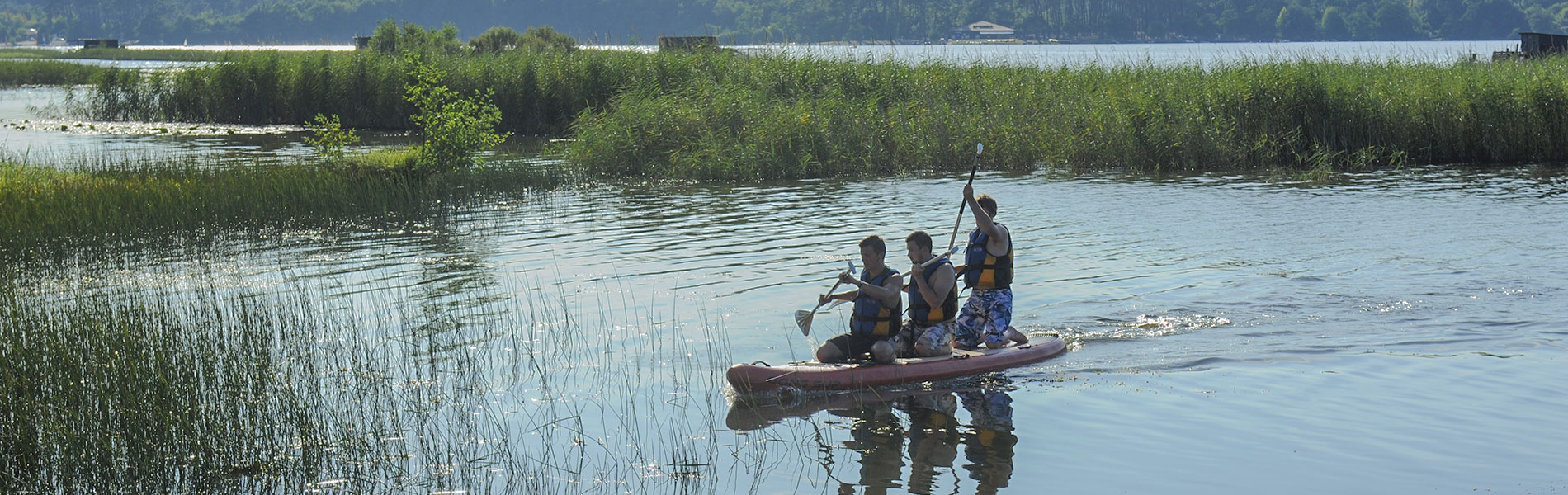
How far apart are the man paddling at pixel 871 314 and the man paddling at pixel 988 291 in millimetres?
822

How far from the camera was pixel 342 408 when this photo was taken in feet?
24.8

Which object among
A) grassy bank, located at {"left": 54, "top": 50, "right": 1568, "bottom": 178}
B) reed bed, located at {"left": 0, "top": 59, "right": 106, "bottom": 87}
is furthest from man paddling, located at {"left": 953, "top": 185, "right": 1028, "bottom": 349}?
reed bed, located at {"left": 0, "top": 59, "right": 106, "bottom": 87}

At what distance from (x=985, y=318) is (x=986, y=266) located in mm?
391

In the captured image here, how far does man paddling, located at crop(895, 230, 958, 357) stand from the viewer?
348 inches

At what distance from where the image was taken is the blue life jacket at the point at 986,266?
947cm

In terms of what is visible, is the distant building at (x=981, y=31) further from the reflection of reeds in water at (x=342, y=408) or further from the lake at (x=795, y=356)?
the reflection of reeds in water at (x=342, y=408)

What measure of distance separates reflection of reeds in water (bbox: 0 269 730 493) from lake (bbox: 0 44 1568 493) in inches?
1.2

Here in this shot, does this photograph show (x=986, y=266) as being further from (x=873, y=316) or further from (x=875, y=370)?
(x=875, y=370)

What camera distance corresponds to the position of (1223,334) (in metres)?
10.1

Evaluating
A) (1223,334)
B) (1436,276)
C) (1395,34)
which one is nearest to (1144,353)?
(1223,334)

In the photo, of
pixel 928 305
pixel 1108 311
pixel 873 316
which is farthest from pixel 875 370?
pixel 1108 311

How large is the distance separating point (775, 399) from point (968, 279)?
2031 mm

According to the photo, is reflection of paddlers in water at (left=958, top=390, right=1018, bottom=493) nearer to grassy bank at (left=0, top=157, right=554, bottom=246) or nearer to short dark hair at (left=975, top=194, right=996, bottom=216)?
short dark hair at (left=975, top=194, right=996, bottom=216)

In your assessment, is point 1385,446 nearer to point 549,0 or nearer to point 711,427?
point 711,427
